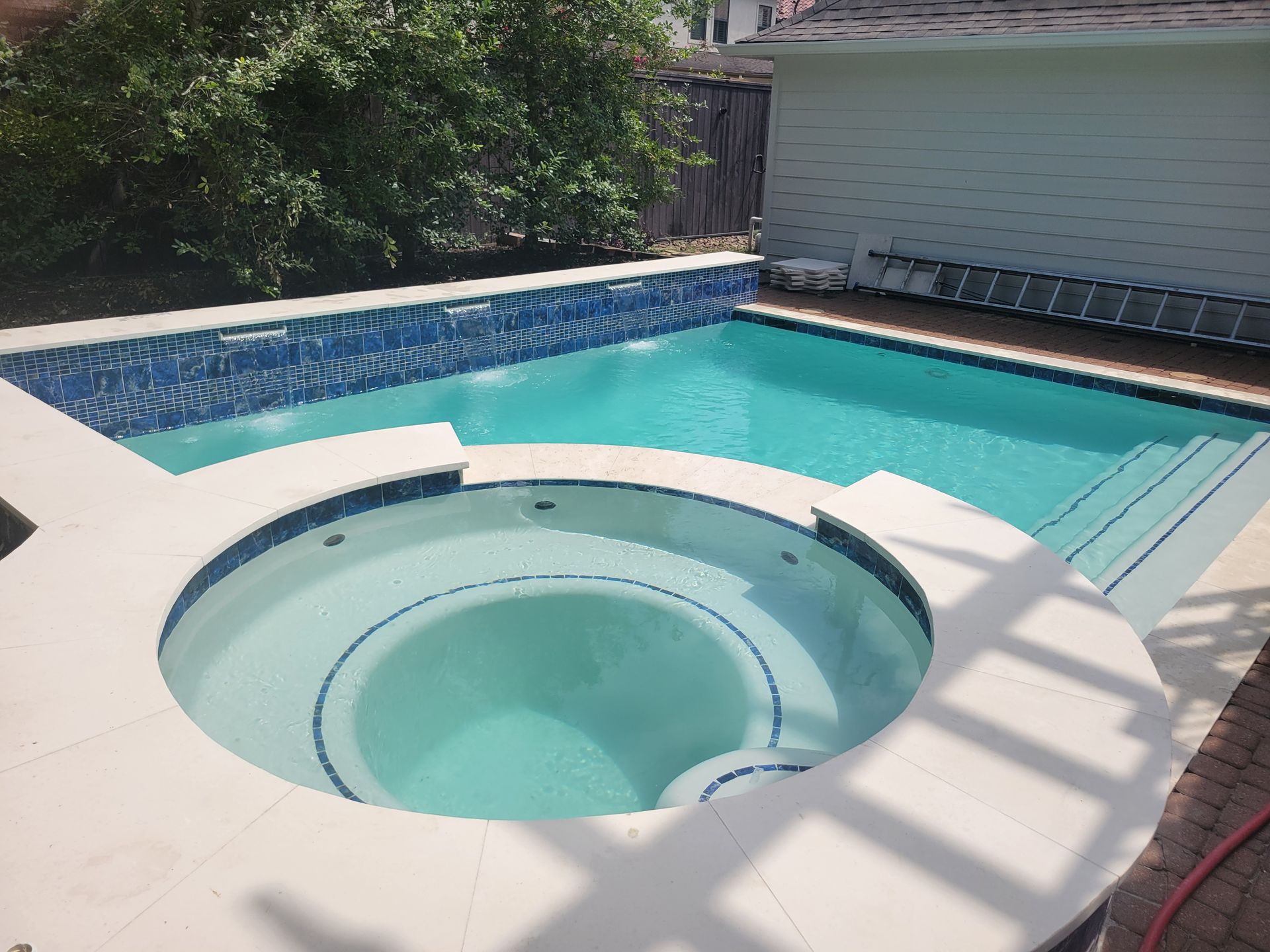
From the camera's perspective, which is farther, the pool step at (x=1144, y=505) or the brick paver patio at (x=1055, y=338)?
the brick paver patio at (x=1055, y=338)

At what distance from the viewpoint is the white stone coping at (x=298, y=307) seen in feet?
16.7

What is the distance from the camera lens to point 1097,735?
2.41 meters

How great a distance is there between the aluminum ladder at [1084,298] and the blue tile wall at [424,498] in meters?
5.77

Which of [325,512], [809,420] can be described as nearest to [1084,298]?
[809,420]

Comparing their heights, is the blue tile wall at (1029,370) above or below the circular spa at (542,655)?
above

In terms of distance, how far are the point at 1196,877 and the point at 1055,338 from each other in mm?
6679

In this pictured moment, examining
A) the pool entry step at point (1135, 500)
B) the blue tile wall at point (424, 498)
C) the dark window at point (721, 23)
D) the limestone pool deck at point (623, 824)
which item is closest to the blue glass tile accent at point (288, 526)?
the blue tile wall at point (424, 498)

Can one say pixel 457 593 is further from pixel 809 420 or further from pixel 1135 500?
pixel 1135 500

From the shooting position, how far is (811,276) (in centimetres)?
963

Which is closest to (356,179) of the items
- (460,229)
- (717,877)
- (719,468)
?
(460,229)

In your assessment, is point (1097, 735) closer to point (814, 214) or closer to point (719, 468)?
point (719, 468)

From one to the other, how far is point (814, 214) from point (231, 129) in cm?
650

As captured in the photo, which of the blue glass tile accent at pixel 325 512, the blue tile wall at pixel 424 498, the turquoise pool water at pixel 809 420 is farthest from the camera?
the turquoise pool water at pixel 809 420

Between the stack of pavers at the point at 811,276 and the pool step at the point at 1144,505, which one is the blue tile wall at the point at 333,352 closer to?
the stack of pavers at the point at 811,276
